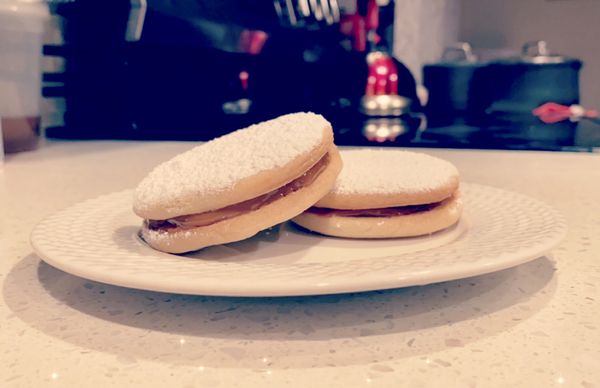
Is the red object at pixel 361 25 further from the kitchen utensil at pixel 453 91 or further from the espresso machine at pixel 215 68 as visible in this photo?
the kitchen utensil at pixel 453 91

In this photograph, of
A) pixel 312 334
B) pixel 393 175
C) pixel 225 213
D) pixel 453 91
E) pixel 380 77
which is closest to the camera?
pixel 312 334

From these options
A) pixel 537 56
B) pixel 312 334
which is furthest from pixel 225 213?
pixel 537 56

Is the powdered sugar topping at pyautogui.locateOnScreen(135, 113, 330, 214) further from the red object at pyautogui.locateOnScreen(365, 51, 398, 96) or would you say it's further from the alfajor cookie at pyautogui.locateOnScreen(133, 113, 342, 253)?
the red object at pyautogui.locateOnScreen(365, 51, 398, 96)

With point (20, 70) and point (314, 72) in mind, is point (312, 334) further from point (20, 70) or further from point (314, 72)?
point (314, 72)

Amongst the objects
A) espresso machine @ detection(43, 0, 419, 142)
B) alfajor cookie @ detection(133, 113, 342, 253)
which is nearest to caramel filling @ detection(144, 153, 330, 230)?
alfajor cookie @ detection(133, 113, 342, 253)

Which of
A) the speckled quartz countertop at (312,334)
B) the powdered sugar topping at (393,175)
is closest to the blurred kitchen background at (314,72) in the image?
the powdered sugar topping at (393,175)

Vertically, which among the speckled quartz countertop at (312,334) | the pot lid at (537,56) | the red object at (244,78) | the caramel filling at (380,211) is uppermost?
the pot lid at (537,56)
